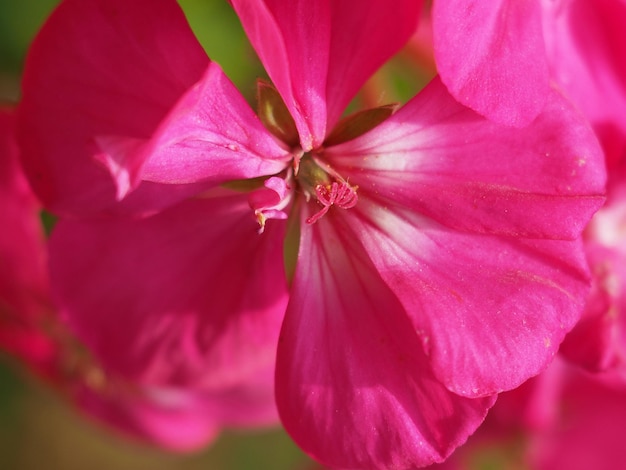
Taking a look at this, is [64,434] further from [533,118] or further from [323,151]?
[533,118]

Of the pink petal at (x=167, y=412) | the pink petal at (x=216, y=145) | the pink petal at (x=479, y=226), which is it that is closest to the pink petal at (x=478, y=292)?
the pink petal at (x=479, y=226)

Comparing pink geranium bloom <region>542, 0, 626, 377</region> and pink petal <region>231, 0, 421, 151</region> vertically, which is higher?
pink petal <region>231, 0, 421, 151</region>

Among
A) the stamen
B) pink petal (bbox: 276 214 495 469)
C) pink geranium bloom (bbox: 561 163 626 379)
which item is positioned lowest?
pink geranium bloom (bbox: 561 163 626 379)

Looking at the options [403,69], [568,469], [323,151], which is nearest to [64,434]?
[568,469]

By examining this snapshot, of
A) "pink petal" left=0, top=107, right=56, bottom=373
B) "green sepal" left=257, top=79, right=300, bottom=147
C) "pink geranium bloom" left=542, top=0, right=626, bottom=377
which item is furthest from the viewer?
"pink petal" left=0, top=107, right=56, bottom=373

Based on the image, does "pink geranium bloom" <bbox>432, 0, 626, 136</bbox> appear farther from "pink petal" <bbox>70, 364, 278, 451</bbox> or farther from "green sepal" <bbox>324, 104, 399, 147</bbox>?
"pink petal" <bbox>70, 364, 278, 451</bbox>

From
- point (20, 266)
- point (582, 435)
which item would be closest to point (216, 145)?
point (20, 266)

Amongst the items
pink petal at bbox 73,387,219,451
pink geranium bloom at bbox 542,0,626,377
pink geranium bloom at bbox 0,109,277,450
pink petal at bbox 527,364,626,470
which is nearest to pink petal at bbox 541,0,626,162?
pink geranium bloom at bbox 542,0,626,377
